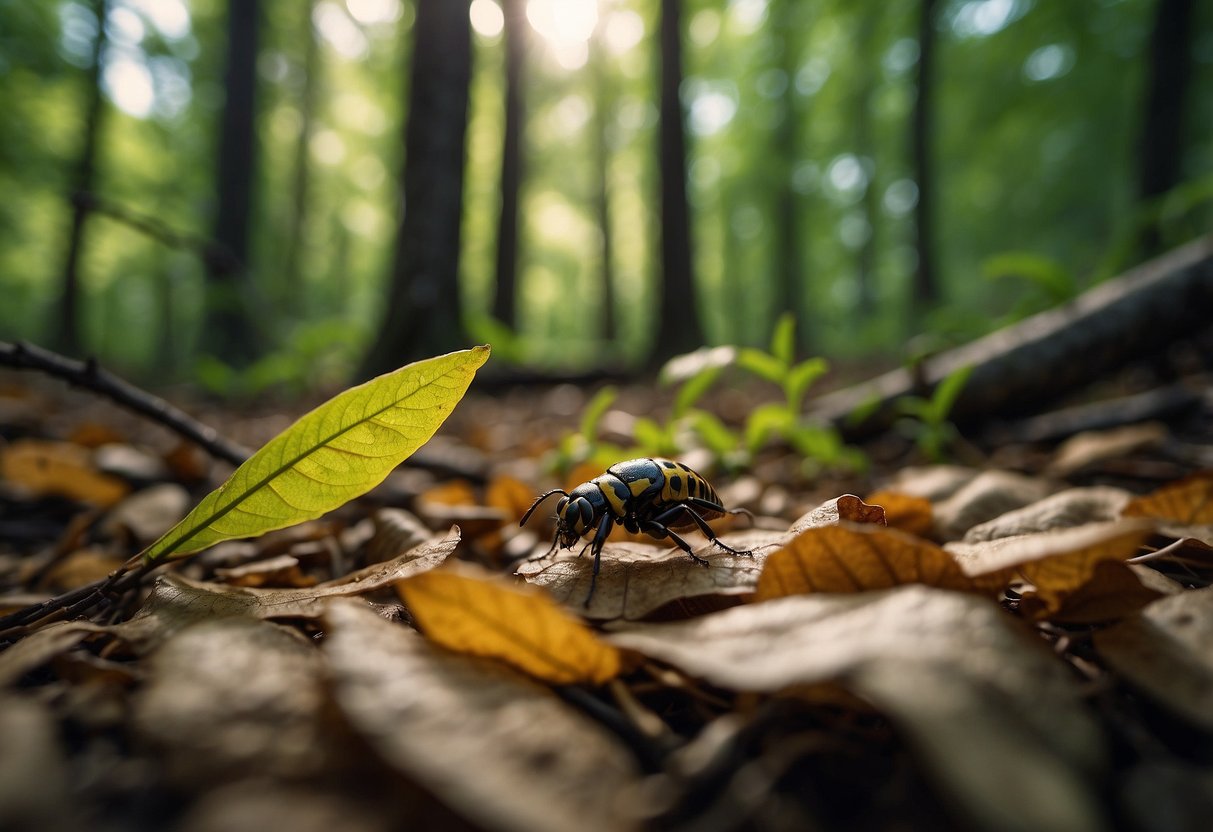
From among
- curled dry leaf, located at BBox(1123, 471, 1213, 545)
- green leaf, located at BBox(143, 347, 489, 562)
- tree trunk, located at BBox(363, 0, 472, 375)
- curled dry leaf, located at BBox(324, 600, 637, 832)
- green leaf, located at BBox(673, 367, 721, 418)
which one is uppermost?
tree trunk, located at BBox(363, 0, 472, 375)

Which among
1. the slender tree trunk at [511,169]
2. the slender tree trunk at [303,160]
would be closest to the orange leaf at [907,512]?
the slender tree trunk at [511,169]

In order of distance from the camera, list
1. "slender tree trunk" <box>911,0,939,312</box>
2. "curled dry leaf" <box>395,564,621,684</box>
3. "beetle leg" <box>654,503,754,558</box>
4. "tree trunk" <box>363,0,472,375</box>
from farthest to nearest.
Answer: "slender tree trunk" <box>911,0,939,312</box>, "tree trunk" <box>363,0,472,375</box>, "beetle leg" <box>654,503,754,558</box>, "curled dry leaf" <box>395,564,621,684</box>

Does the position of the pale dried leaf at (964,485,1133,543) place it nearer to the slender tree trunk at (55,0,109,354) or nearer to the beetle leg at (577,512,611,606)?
the beetle leg at (577,512,611,606)

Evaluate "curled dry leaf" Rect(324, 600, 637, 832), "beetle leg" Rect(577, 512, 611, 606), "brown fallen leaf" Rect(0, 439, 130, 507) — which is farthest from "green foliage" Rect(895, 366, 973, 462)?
"brown fallen leaf" Rect(0, 439, 130, 507)

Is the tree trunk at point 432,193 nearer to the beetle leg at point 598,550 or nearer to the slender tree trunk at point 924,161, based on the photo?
the beetle leg at point 598,550

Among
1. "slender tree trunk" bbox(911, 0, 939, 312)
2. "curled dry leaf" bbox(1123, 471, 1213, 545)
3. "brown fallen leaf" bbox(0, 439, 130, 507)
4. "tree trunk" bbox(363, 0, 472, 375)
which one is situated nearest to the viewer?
"curled dry leaf" bbox(1123, 471, 1213, 545)

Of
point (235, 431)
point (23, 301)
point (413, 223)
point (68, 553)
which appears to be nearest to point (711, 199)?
point (413, 223)

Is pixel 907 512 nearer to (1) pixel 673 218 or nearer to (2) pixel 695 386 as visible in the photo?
(2) pixel 695 386
